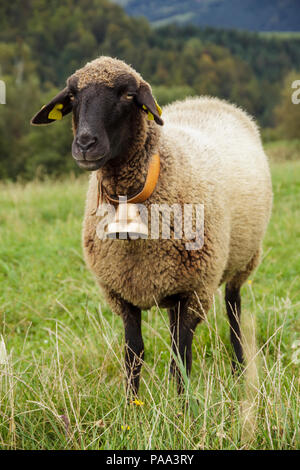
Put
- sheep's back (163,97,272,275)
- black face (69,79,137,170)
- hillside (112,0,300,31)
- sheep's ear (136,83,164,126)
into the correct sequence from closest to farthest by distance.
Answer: black face (69,79,137,170) < sheep's ear (136,83,164,126) < sheep's back (163,97,272,275) < hillside (112,0,300,31)

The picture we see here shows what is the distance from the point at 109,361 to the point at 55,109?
1686 millimetres

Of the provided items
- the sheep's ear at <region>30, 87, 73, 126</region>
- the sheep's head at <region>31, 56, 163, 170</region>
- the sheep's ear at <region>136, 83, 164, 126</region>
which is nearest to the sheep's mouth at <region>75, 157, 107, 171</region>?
the sheep's head at <region>31, 56, 163, 170</region>

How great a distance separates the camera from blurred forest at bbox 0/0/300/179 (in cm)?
4059

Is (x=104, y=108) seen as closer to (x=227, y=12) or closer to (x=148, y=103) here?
(x=148, y=103)

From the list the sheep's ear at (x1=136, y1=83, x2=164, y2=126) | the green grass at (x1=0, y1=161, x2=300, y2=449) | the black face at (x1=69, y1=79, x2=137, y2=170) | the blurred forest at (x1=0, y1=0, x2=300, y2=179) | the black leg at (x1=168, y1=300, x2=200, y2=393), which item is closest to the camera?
the green grass at (x1=0, y1=161, x2=300, y2=449)

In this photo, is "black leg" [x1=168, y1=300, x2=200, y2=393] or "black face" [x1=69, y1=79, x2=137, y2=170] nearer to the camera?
"black face" [x1=69, y1=79, x2=137, y2=170]

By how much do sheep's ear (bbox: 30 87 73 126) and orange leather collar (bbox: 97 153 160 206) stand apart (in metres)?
0.47

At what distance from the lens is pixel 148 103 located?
2693 mm

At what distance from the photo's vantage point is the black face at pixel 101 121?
2.48 meters

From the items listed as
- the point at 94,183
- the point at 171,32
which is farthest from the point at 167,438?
the point at 171,32

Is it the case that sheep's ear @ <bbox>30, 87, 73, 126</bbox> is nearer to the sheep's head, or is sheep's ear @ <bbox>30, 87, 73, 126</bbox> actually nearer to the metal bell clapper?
the sheep's head

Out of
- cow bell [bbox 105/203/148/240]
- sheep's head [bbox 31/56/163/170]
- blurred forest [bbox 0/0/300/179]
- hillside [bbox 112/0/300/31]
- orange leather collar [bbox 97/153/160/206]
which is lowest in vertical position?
cow bell [bbox 105/203/148/240]

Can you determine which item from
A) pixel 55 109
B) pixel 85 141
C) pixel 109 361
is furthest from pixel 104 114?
pixel 109 361
